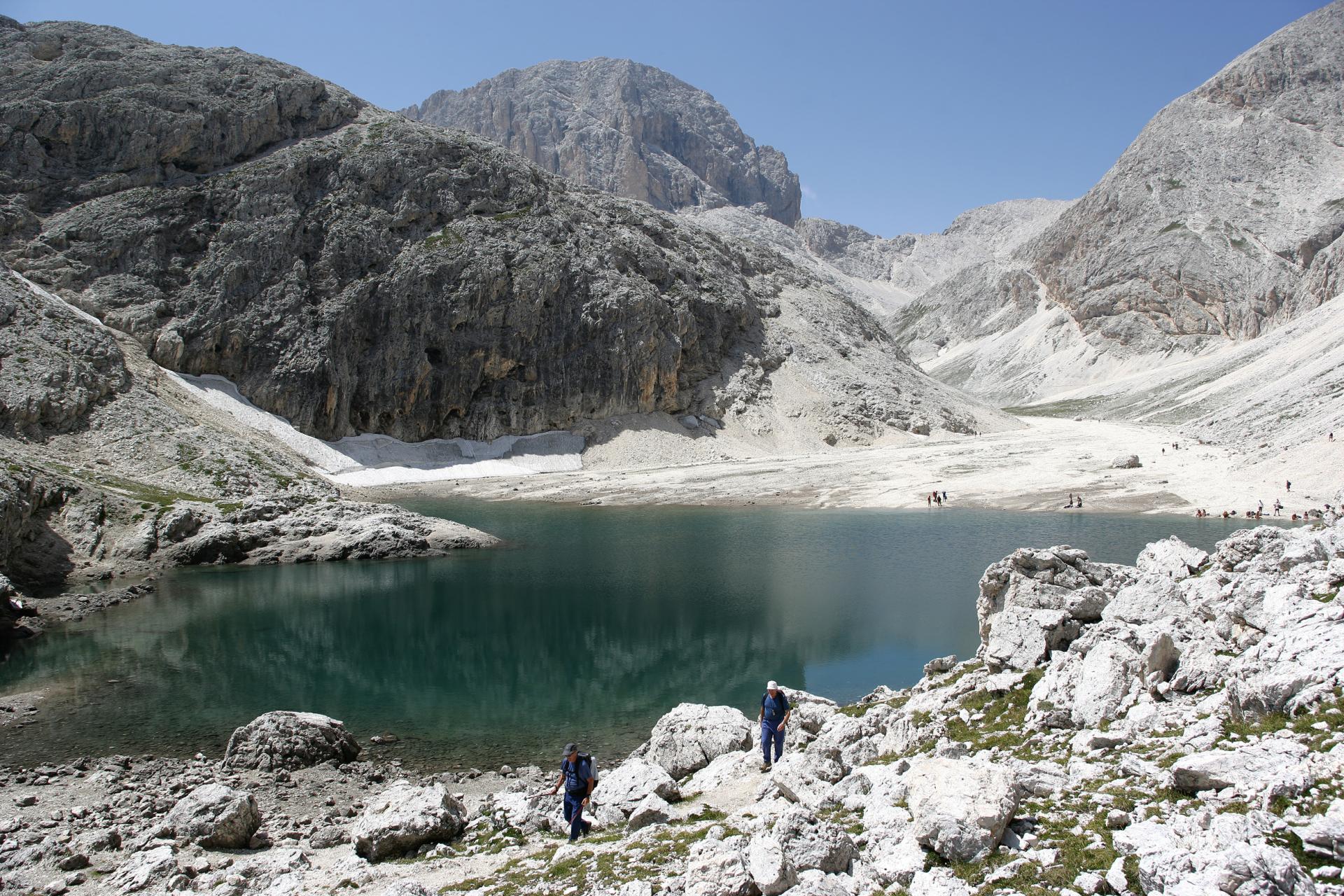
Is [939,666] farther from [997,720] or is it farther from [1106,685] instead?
[1106,685]

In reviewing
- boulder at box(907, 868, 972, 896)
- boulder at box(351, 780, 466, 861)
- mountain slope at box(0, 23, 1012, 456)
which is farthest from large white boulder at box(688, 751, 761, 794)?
mountain slope at box(0, 23, 1012, 456)

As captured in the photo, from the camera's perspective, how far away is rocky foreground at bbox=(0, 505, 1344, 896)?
8938 millimetres

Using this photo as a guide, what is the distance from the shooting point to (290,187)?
349 ft

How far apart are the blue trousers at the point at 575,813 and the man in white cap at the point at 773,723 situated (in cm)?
394

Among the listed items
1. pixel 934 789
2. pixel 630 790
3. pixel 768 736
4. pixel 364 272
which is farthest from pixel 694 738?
pixel 364 272

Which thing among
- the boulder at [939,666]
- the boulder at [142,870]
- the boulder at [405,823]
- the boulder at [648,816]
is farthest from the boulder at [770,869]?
the boulder at [939,666]

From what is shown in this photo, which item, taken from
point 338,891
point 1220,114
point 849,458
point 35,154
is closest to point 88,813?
point 338,891

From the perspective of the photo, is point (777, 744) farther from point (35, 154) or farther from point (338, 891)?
point (35, 154)

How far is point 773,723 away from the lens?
16594mm

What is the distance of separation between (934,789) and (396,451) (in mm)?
100559

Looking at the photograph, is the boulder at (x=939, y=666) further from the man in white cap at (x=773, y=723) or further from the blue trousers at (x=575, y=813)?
the blue trousers at (x=575, y=813)

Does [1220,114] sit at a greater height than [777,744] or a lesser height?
greater

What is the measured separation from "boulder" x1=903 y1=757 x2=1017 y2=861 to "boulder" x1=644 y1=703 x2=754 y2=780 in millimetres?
8333

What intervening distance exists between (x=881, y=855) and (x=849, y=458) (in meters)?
88.1
